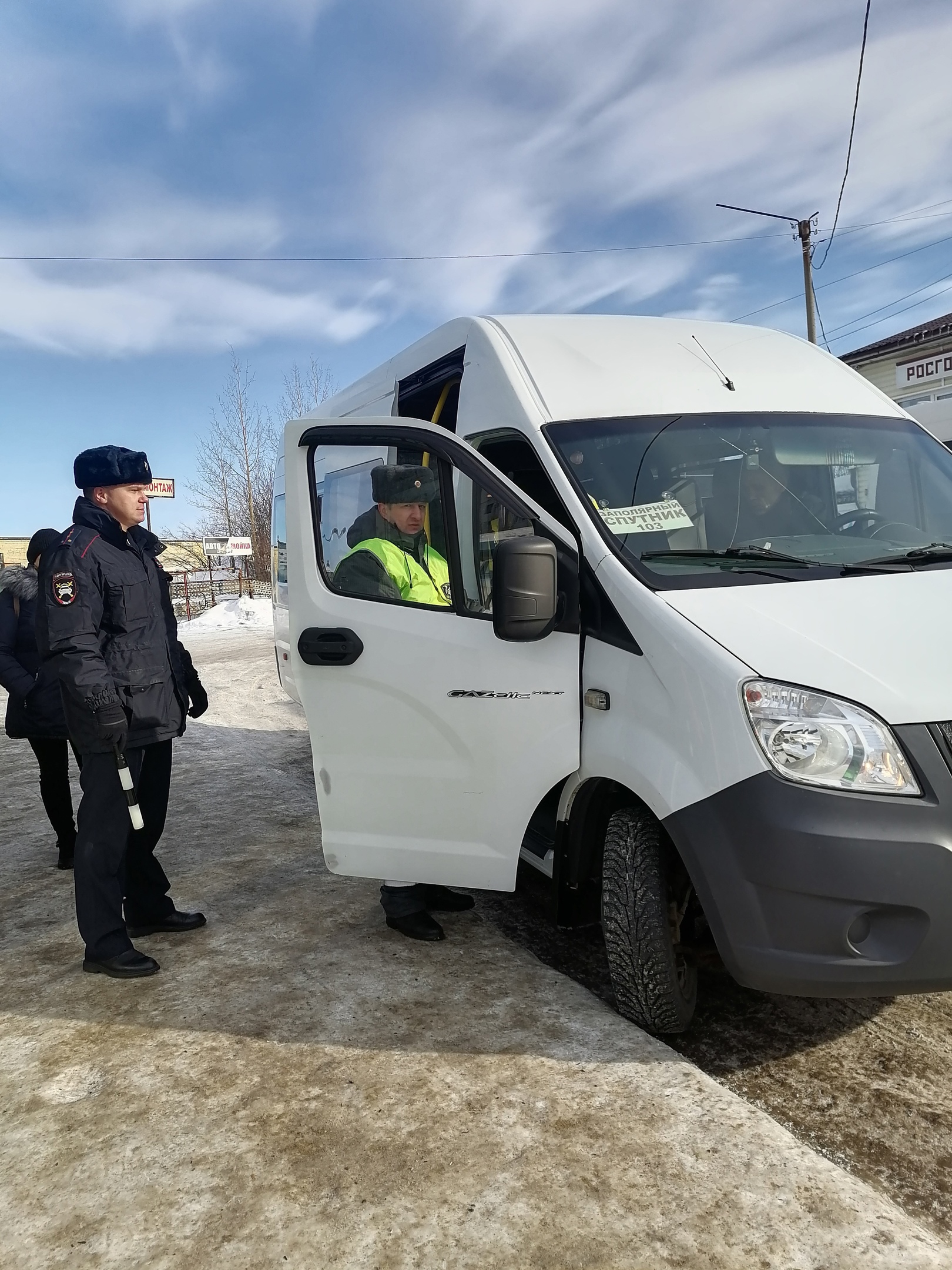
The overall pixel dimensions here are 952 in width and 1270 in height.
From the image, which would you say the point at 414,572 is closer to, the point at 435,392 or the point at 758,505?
the point at 758,505

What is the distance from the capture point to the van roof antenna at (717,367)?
3684 millimetres

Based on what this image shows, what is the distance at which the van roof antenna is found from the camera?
145 inches

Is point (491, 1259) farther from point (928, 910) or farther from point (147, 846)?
point (147, 846)

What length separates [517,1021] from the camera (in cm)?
312

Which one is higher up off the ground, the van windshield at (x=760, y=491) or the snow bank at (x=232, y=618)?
the van windshield at (x=760, y=491)

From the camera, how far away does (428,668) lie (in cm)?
332

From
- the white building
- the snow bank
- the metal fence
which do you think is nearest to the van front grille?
the white building

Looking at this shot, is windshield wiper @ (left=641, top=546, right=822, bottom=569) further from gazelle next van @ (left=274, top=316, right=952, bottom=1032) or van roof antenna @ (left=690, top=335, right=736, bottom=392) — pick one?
van roof antenna @ (left=690, top=335, right=736, bottom=392)

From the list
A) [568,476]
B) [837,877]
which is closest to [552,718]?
[568,476]

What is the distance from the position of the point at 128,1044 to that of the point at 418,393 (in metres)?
3.23

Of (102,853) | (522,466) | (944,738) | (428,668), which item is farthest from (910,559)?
(102,853)

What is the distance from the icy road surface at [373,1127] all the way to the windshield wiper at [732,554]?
152cm

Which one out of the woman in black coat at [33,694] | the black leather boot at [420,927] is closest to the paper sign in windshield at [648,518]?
the black leather boot at [420,927]

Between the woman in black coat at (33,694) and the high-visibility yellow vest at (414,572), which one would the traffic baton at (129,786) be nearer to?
the high-visibility yellow vest at (414,572)
